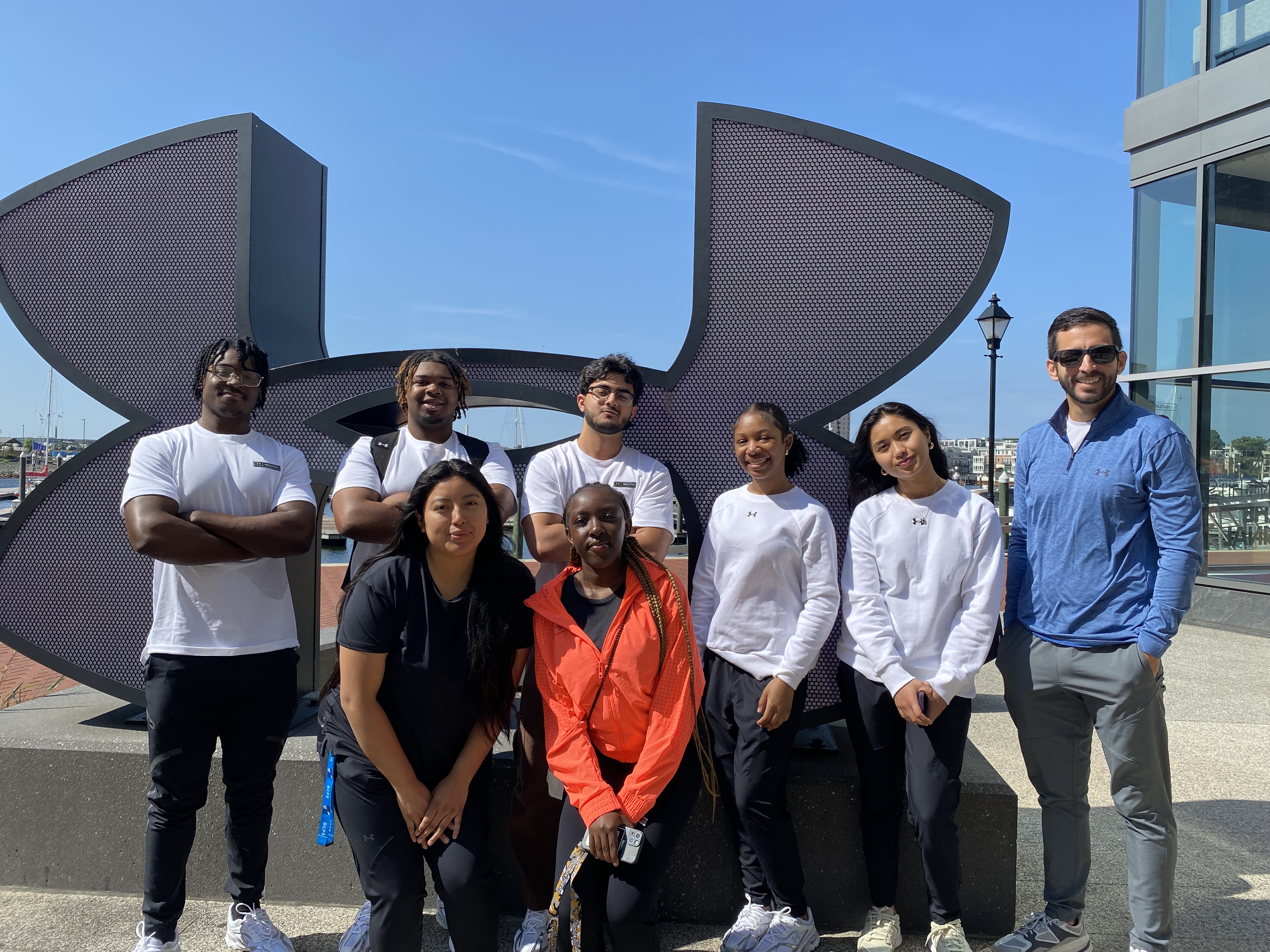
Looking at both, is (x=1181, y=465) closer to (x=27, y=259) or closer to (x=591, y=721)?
(x=591, y=721)

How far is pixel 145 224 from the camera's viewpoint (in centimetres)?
395

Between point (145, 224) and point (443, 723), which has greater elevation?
point (145, 224)

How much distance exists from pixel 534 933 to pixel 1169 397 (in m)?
10.5

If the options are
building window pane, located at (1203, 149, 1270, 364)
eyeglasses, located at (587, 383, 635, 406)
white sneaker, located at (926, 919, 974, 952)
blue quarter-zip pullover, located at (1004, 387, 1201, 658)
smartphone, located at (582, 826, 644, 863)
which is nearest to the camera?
smartphone, located at (582, 826, 644, 863)

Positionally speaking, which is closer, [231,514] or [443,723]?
[443,723]

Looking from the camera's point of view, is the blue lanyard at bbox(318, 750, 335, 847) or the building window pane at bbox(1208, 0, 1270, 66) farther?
the building window pane at bbox(1208, 0, 1270, 66)

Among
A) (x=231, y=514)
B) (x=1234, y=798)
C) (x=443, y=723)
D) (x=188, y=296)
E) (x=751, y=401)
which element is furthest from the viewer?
(x=1234, y=798)

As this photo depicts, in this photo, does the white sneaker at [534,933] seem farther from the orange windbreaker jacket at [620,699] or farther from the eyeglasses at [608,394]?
the eyeglasses at [608,394]

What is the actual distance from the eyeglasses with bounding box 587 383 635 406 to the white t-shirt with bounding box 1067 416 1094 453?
1543 millimetres

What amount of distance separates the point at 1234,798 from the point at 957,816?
7.93 ft

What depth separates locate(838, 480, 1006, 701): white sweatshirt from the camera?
2.67 meters

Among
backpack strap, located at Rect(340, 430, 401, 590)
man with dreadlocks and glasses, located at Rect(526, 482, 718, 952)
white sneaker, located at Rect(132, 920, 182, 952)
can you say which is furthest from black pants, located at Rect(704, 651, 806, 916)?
white sneaker, located at Rect(132, 920, 182, 952)

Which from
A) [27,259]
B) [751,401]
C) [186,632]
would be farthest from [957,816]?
[27,259]

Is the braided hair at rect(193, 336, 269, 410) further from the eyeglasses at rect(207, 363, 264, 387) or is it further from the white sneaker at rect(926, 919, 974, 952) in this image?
the white sneaker at rect(926, 919, 974, 952)
